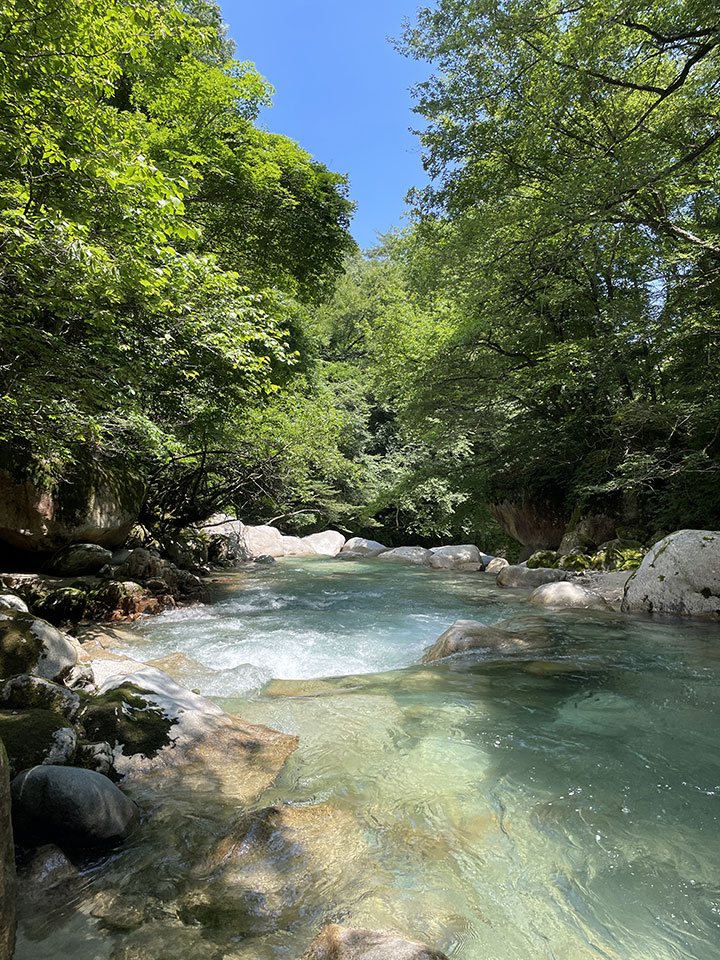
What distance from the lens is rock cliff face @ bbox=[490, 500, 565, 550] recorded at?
14391 millimetres

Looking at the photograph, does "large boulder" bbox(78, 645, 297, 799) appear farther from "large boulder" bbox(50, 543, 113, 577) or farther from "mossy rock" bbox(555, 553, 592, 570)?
"mossy rock" bbox(555, 553, 592, 570)

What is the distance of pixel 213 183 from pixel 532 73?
17.5ft

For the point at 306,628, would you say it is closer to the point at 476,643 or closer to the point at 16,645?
the point at 476,643

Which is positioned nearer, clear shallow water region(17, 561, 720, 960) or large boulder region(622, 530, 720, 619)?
clear shallow water region(17, 561, 720, 960)

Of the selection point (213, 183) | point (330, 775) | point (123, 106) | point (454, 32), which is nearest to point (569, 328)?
point (454, 32)

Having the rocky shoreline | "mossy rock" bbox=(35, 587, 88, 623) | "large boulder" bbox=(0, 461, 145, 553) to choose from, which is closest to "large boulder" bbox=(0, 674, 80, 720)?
the rocky shoreline

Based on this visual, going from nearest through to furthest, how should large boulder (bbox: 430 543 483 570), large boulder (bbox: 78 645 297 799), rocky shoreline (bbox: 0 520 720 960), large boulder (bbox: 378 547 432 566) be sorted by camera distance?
rocky shoreline (bbox: 0 520 720 960)
large boulder (bbox: 78 645 297 799)
large boulder (bbox: 430 543 483 570)
large boulder (bbox: 378 547 432 566)

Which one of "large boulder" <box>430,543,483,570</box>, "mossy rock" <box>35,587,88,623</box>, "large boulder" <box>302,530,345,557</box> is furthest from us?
"large boulder" <box>302,530,345,557</box>

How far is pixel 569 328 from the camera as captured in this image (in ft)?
40.8

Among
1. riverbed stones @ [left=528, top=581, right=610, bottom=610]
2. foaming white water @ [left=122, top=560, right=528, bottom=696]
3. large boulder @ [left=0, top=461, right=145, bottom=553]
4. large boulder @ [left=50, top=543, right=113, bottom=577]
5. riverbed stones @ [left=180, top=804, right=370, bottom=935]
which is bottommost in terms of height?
foaming white water @ [left=122, top=560, right=528, bottom=696]

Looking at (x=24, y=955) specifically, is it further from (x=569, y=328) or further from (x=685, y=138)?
(x=569, y=328)

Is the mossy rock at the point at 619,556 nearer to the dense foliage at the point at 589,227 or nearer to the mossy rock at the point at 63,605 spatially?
the dense foliage at the point at 589,227

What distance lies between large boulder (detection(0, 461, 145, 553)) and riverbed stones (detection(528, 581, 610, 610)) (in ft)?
22.9

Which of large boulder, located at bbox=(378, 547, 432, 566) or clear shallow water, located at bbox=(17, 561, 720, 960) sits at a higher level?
clear shallow water, located at bbox=(17, 561, 720, 960)
